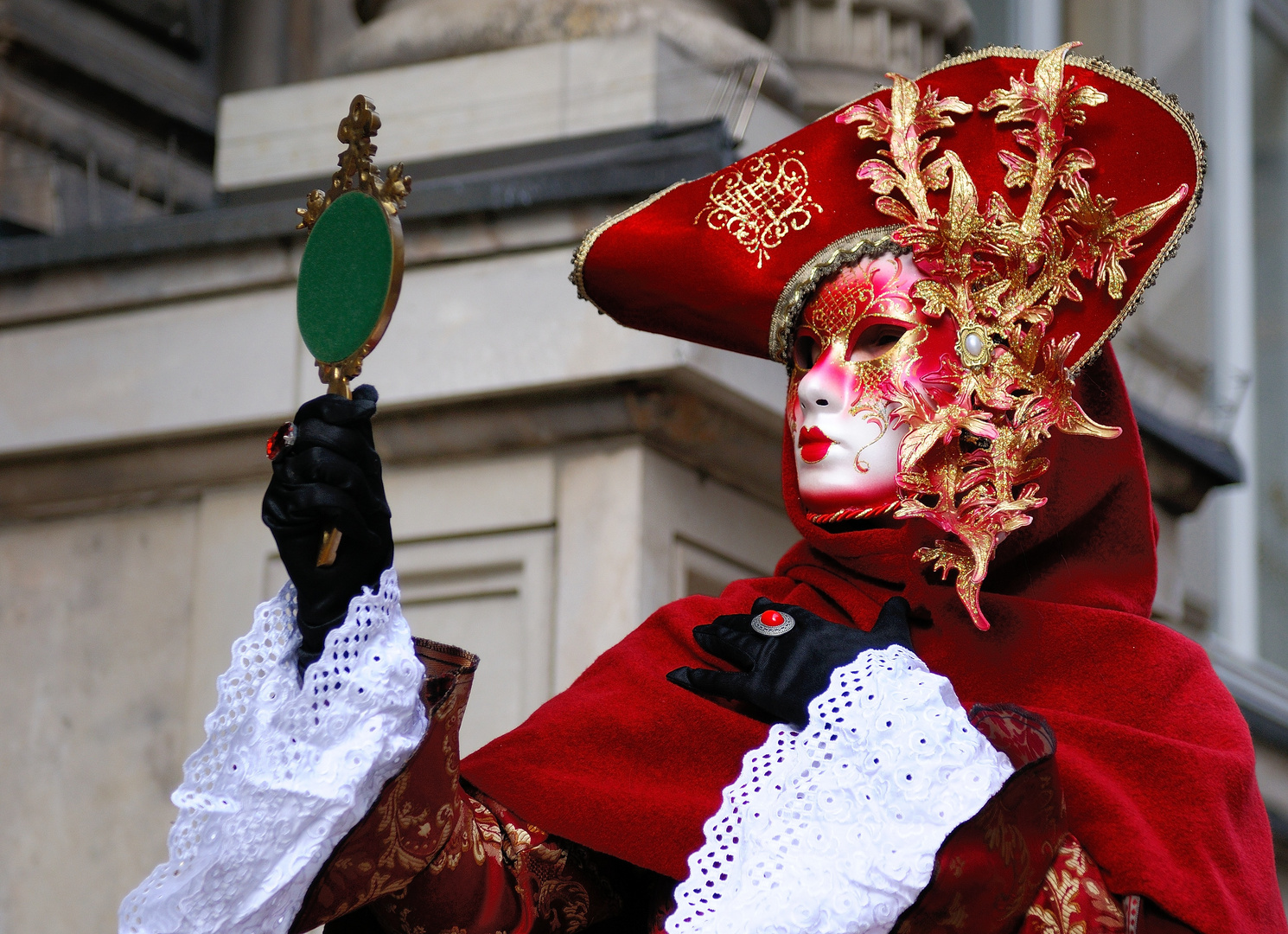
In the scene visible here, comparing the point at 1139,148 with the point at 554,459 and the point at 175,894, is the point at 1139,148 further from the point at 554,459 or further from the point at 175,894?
the point at 554,459

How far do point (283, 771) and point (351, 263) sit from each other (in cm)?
57

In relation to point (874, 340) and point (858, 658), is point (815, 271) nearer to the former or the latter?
point (874, 340)

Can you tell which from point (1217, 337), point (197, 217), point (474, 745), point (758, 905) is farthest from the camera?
point (1217, 337)

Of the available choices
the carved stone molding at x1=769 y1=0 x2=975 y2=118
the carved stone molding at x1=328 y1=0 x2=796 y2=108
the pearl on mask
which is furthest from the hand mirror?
the carved stone molding at x1=769 y1=0 x2=975 y2=118

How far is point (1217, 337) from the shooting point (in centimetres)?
809

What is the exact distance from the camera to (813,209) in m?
2.67

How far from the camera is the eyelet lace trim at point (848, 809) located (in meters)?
1.99

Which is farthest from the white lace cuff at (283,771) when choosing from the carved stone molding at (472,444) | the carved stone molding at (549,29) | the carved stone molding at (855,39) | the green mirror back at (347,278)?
the carved stone molding at (855,39)

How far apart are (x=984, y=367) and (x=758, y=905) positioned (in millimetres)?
757

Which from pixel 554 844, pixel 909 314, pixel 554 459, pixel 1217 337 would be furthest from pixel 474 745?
pixel 1217 337

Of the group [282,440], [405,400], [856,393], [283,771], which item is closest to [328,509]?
[282,440]

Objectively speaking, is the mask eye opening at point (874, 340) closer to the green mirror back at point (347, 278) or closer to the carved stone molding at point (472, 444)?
the green mirror back at point (347, 278)

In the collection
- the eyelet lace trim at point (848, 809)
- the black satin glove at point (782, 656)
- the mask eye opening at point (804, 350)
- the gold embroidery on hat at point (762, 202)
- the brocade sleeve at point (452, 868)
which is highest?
the gold embroidery on hat at point (762, 202)

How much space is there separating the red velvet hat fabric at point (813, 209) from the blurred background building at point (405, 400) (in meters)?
1.32
